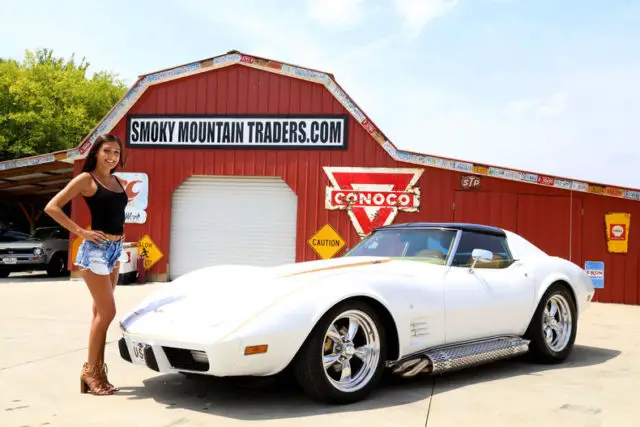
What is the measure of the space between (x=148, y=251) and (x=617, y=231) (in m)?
10.4

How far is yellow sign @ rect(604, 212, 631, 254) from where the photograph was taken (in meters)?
12.0

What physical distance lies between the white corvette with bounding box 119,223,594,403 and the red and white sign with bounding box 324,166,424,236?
7980 mm

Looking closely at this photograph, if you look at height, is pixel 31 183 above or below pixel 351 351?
above

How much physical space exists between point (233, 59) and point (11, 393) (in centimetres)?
1137

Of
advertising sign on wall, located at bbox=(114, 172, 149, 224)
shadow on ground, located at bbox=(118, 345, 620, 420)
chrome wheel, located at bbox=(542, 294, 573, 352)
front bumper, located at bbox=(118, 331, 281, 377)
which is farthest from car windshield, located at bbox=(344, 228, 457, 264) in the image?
advertising sign on wall, located at bbox=(114, 172, 149, 224)

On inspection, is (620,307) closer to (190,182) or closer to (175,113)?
Result: (190,182)

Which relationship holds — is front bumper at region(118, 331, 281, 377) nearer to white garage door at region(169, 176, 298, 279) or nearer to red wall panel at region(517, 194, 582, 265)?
red wall panel at region(517, 194, 582, 265)

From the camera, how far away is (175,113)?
→ 48.7ft

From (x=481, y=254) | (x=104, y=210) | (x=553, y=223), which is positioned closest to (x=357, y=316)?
(x=481, y=254)

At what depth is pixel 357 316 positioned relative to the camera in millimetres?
4004

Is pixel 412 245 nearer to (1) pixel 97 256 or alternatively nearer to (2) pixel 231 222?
(1) pixel 97 256

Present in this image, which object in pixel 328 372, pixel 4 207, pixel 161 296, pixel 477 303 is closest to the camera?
pixel 328 372

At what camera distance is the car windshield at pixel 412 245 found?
5.03 m

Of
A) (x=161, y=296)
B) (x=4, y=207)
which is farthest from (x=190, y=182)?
(x=4, y=207)
